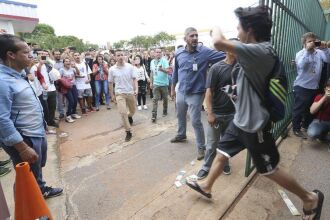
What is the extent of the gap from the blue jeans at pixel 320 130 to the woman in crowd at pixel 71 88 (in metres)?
5.96

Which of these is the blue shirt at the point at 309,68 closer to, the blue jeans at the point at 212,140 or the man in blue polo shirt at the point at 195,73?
the man in blue polo shirt at the point at 195,73

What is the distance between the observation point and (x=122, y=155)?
490 centimetres

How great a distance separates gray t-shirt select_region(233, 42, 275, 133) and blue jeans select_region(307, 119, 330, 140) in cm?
286

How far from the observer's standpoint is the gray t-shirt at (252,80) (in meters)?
2.09

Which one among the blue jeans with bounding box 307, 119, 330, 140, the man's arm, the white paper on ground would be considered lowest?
the white paper on ground

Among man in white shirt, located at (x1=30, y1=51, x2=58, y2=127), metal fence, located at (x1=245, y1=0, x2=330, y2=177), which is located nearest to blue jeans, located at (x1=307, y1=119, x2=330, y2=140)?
metal fence, located at (x1=245, y1=0, x2=330, y2=177)

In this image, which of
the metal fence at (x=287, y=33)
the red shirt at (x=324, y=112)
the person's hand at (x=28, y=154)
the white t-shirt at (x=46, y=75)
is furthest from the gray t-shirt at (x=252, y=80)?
the white t-shirt at (x=46, y=75)

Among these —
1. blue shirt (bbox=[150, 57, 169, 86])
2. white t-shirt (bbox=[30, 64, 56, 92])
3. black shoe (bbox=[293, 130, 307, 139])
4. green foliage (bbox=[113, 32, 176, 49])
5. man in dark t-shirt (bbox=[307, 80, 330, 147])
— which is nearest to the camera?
man in dark t-shirt (bbox=[307, 80, 330, 147])

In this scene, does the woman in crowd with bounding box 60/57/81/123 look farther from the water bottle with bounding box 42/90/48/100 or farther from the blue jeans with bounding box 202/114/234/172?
the blue jeans with bounding box 202/114/234/172

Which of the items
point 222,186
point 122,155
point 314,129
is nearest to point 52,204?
point 122,155

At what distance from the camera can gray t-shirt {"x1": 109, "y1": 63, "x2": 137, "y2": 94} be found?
19.1 feet

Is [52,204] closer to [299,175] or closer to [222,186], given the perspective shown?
[222,186]

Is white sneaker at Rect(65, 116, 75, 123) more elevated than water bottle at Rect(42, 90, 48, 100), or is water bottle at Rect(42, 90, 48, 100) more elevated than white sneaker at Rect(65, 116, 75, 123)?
water bottle at Rect(42, 90, 48, 100)

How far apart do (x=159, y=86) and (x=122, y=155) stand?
3031 millimetres
